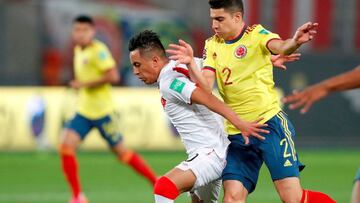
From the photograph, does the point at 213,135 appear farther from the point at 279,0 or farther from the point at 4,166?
the point at 279,0

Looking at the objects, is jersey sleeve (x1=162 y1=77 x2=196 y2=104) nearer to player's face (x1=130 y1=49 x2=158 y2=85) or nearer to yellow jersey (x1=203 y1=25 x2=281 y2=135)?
player's face (x1=130 y1=49 x2=158 y2=85)

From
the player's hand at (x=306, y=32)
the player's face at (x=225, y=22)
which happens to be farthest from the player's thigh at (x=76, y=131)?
the player's hand at (x=306, y=32)

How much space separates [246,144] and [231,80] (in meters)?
0.55

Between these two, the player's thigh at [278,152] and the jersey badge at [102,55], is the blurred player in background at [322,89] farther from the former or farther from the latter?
the jersey badge at [102,55]

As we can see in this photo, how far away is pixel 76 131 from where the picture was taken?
14.2 metres

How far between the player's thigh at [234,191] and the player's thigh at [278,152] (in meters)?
0.31

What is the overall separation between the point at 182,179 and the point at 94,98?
5.66 m

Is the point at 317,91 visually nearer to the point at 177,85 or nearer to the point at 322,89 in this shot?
the point at 322,89

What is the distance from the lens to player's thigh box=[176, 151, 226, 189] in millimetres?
9078

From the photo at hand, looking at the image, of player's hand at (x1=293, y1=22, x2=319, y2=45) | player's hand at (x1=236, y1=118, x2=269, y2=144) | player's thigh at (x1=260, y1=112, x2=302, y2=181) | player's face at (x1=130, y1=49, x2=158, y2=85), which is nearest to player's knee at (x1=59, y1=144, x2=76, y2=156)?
player's face at (x1=130, y1=49, x2=158, y2=85)

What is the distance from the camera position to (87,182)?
53.6 feet

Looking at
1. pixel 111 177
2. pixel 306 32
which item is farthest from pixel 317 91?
pixel 111 177

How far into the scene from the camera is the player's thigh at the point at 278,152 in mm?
9383

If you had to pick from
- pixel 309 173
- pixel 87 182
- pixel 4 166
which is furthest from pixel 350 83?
pixel 4 166
